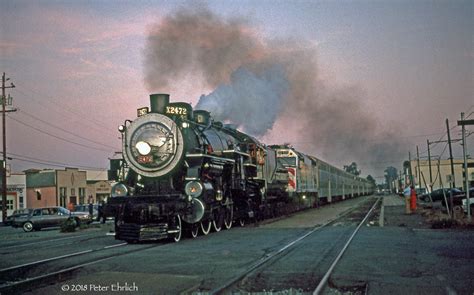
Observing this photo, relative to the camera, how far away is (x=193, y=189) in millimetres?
15336

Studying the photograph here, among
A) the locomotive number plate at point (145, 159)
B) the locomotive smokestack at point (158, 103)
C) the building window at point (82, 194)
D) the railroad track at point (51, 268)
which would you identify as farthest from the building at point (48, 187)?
the railroad track at point (51, 268)

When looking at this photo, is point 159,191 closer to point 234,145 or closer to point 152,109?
point 152,109

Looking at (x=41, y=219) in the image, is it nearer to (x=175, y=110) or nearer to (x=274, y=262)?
(x=175, y=110)

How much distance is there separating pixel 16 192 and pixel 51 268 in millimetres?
50269

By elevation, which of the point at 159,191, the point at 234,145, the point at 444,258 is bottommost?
the point at 444,258

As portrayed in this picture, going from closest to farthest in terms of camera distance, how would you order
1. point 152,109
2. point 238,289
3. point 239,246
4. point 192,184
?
point 238,289
point 239,246
point 192,184
point 152,109

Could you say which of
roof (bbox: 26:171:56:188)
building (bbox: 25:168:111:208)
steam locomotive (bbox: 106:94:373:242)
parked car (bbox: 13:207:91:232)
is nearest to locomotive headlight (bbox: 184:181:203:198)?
steam locomotive (bbox: 106:94:373:242)

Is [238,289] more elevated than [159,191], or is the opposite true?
[159,191]

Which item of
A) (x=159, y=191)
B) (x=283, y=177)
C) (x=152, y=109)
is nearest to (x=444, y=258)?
(x=159, y=191)

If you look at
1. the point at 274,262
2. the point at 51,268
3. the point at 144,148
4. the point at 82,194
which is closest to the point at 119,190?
the point at 144,148

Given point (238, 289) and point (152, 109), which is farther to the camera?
point (152, 109)

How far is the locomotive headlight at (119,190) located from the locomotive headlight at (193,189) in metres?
1.90

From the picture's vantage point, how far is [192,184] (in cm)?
1538

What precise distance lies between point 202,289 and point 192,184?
24.5ft
